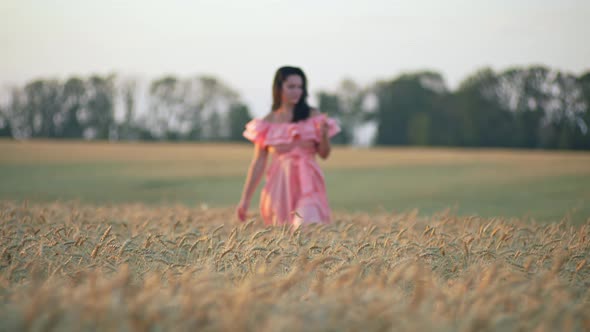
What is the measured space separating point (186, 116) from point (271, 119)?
39207mm

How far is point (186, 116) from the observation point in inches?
1779

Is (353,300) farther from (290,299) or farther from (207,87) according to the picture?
(207,87)

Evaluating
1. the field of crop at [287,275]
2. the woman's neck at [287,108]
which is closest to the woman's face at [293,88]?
the woman's neck at [287,108]

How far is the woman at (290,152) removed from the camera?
6.83 metres

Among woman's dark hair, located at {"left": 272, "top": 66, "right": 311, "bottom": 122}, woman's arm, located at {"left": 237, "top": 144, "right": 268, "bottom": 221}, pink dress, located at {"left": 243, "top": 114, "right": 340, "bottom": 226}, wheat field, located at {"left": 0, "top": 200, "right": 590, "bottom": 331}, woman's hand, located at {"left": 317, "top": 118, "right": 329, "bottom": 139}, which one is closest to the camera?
wheat field, located at {"left": 0, "top": 200, "right": 590, "bottom": 331}

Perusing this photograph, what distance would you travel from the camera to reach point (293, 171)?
23.1 ft

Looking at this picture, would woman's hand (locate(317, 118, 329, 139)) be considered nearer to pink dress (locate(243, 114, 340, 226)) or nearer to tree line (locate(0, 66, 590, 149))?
pink dress (locate(243, 114, 340, 226))

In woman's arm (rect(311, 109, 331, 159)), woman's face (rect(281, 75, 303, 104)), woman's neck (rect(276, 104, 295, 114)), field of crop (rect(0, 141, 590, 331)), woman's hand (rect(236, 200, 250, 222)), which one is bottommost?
woman's hand (rect(236, 200, 250, 222))

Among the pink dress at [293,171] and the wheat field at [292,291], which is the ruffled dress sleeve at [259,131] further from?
the wheat field at [292,291]

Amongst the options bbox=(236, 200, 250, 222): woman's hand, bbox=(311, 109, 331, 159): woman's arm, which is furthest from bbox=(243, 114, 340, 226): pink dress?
bbox=(236, 200, 250, 222): woman's hand

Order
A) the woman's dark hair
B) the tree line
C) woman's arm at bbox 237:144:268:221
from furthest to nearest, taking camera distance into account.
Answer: the tree line < woman's arm at bbox 237:144:268:221 < the woman's dark hair

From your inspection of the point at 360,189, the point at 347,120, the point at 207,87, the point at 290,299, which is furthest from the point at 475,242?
the point at 207,87

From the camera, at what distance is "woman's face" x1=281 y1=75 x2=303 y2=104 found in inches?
272

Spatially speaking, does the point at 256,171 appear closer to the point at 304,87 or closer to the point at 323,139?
the point at 323,139
